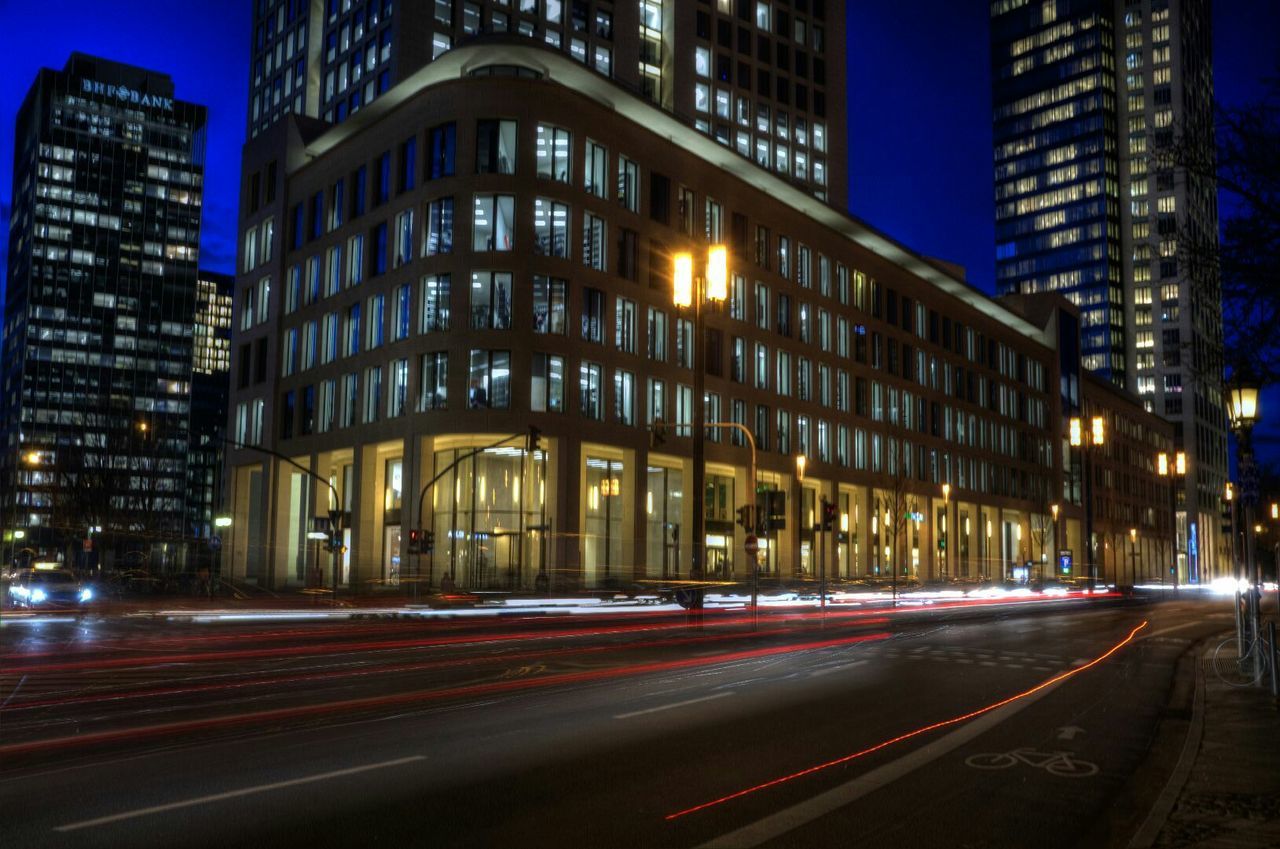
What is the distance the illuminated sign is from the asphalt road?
17693 centimetres

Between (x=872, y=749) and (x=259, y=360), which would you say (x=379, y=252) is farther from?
(x=872, y=749)

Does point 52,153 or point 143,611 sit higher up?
point 52,153

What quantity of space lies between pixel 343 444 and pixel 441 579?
15.6 meters

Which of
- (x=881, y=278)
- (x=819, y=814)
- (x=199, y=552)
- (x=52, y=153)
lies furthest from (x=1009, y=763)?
(x=52, y=153)

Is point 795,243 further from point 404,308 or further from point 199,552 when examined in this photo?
point 199,552

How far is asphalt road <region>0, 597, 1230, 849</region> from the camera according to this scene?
7965 millimetres

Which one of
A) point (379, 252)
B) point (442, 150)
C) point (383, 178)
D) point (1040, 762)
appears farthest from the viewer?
point (383, 178)

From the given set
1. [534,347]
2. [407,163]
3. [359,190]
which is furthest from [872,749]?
[359,190]

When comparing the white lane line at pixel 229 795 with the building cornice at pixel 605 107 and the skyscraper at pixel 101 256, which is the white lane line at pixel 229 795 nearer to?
the building cornice at pixel 605 107

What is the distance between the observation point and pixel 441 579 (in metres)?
49.7

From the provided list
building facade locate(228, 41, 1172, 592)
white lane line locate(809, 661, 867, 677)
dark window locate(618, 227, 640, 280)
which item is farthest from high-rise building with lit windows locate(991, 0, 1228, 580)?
white lane line locate(809, 661, 867, 677)

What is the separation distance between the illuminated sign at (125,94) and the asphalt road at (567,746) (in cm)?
17693

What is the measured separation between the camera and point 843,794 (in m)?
9.15

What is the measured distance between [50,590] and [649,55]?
6199 cm
